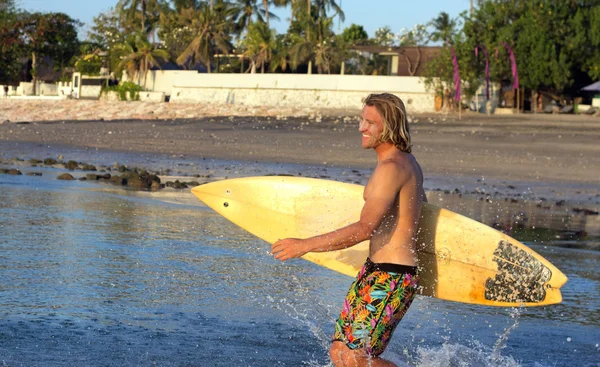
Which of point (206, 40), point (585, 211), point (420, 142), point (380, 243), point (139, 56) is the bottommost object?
point (585, 211)

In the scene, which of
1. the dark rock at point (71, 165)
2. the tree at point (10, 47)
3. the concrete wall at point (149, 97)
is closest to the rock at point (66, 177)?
the dark rock at point (71, 165)

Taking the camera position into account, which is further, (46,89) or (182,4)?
(182,4)

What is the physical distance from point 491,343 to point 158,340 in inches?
80.6

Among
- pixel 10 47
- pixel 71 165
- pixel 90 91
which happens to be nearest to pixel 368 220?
pixel 71 165

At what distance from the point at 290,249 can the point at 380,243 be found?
398 mm

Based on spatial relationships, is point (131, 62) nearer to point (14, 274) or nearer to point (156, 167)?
point (156, 167)

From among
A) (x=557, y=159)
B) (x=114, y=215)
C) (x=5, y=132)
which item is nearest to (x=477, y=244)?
(x=114, y=215)

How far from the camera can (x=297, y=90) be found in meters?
46.5

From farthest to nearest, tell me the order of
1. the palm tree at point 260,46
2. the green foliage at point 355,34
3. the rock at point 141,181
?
the green foliage at point 355,34 < the palm tree at point 260,46 < the rock at point 141,181

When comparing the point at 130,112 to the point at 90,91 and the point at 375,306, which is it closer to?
the point at 90,91

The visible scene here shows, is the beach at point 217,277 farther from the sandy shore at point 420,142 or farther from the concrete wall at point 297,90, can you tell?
the concrete wall at point 297,90

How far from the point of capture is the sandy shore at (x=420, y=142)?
1727 centimetres

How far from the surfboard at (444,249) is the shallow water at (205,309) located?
54 centimetres

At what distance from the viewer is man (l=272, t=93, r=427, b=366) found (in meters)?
4.12
